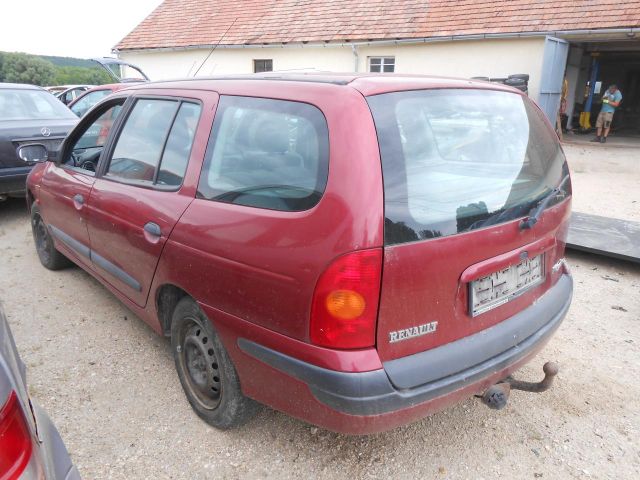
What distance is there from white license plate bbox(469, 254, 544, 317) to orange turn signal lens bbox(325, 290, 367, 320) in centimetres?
52

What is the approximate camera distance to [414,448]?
2322 mm

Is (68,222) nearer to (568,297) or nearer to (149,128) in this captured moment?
(149,128)

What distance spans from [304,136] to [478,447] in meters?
1.70

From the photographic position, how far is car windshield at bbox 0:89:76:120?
6445 mm

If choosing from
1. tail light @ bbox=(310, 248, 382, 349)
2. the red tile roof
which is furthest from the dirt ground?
the red tile roof

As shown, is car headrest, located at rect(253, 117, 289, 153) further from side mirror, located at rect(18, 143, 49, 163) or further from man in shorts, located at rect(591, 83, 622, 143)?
man in shorts, located at rect(591, 83, 622, 143)

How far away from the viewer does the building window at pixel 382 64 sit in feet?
47.3

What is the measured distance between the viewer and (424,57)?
13641 mm

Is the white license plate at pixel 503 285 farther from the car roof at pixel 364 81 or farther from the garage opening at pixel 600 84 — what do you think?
the garage opening at pixel 600 84

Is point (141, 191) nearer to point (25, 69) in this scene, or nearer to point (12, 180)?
point (12, 180)

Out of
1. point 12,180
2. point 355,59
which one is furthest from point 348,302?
point 355,59

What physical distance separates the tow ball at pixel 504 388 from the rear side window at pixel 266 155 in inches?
44.7

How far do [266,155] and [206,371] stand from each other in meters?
1.14

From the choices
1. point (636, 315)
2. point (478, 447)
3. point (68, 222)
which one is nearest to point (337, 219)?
point (478, 447)
